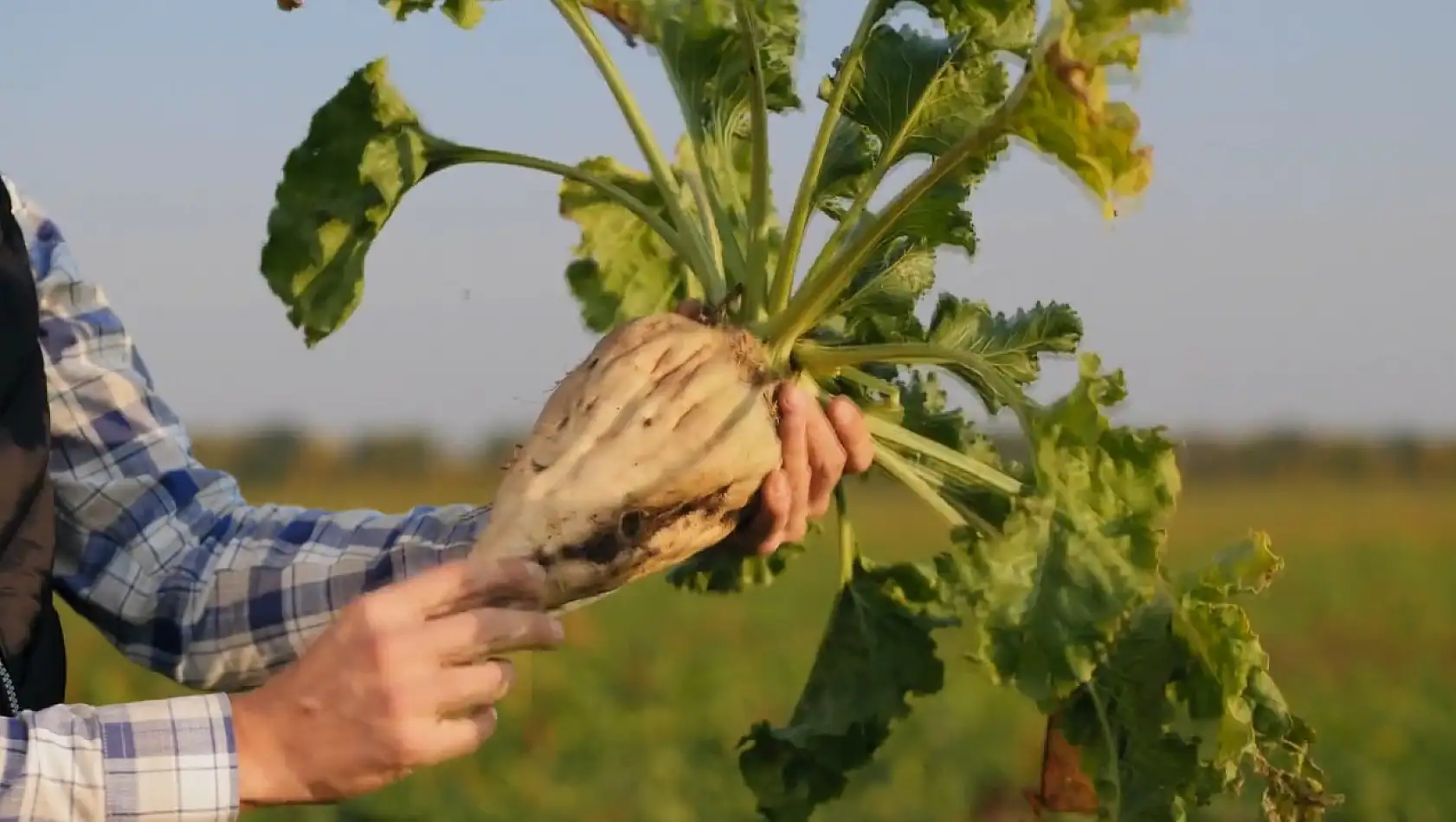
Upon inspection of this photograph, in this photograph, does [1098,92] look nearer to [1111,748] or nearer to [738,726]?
[1111,748]

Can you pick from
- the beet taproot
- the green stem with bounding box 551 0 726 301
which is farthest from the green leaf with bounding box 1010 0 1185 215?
the green stem with bounding box 551 0 726 301

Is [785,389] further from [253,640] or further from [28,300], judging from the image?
[28,300]

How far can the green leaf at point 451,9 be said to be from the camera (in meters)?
2.94

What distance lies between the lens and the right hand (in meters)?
1.93

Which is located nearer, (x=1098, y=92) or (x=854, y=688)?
(x=1098, y=92)

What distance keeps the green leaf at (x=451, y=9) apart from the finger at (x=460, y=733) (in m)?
1.41

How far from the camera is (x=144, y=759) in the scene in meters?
1.98

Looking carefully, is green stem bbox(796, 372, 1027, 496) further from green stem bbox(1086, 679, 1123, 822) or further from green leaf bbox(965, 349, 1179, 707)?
green stem bbox(1086, 679, 1123, 822)

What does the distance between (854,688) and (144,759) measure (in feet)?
4.80

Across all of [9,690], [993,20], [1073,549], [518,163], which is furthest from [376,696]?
[993,20]

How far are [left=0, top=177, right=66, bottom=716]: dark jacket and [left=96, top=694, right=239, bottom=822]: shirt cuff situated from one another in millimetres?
539

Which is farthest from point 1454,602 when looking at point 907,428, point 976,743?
point 907,428

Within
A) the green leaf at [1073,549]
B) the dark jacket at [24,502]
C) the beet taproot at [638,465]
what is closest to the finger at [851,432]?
the beet taproot at [638,465]

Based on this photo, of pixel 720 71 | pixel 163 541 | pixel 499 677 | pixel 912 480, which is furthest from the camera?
pixel 720 71
